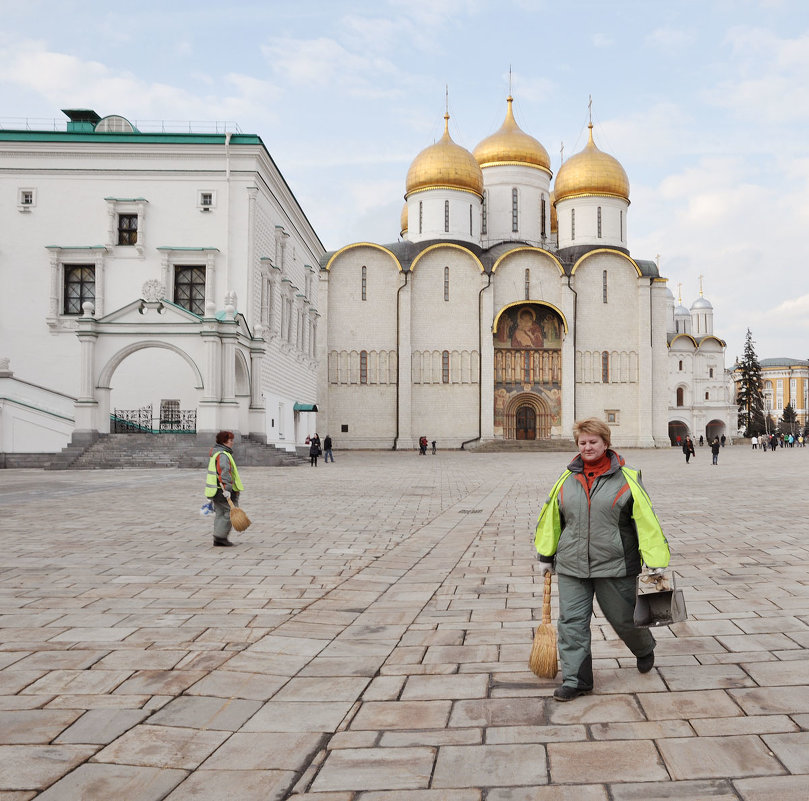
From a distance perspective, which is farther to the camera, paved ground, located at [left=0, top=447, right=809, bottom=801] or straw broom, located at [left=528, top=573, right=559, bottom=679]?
straw broom, located at [left=528, top=573, right=559, bottom=679]

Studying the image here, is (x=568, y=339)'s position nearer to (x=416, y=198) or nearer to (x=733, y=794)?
(x=416, y=198)

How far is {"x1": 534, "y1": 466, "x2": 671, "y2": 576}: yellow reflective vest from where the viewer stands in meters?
4.08

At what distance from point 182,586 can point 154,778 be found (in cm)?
372

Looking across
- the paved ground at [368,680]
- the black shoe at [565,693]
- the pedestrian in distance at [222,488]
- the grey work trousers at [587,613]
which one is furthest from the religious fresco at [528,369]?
the black shoe at [565,693]

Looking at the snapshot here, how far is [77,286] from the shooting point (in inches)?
1198

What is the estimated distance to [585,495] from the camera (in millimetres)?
4195

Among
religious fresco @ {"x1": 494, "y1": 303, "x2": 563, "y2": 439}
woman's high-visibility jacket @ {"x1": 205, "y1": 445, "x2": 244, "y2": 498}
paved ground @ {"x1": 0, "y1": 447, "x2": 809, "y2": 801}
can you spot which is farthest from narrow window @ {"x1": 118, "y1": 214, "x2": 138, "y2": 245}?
religious fresco @ {"x1": 494, "y1": 303, "x2": 563, "y2": 439}

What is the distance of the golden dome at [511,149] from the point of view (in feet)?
186

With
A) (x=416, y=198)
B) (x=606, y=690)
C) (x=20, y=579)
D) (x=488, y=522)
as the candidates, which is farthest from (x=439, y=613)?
(x=416, y=198)

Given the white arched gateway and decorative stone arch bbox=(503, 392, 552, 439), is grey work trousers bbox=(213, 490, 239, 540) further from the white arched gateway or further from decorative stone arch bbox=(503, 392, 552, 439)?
decorative stone arch bbox=(503, 392, 552, 439)

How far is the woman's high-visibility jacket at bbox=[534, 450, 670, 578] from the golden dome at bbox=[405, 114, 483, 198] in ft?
166

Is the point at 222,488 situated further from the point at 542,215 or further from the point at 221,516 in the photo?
the point at 542,215

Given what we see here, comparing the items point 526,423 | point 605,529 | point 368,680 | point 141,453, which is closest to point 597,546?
point 605,529

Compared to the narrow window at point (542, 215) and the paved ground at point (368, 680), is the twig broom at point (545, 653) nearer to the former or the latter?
the paved ground at point (368, 680)
